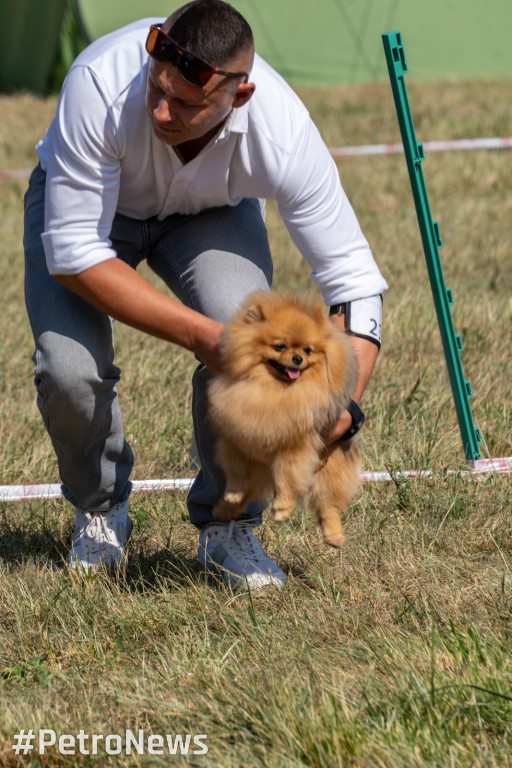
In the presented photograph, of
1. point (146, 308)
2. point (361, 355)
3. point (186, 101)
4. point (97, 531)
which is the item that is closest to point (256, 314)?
point (146, 308)

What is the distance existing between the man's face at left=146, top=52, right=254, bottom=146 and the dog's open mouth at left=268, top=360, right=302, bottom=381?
76cm

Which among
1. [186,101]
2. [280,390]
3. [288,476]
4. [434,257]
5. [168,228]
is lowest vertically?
[288,476]

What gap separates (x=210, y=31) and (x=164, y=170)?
0.51 meters

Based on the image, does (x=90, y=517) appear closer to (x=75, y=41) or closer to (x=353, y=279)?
(x=353, y=279)

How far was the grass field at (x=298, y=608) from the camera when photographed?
2211 millimetres

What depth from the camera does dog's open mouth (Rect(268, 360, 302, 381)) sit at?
8.23ft

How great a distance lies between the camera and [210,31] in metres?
2.54

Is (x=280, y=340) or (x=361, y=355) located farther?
(x=361, y=355)

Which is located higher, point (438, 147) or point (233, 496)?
point (438, 147)

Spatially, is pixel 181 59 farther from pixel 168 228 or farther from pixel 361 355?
pixel 361 355

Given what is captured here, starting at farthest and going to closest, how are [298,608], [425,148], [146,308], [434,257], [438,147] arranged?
[438,147]
[425,148]
[434,257]
[298,608]
[146,308]

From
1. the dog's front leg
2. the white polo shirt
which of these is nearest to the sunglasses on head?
the white polo shirt

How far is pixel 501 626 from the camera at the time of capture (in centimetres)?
270

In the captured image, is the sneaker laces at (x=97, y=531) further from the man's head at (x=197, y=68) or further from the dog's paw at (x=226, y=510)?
the man's head at (x=197, y=68)
